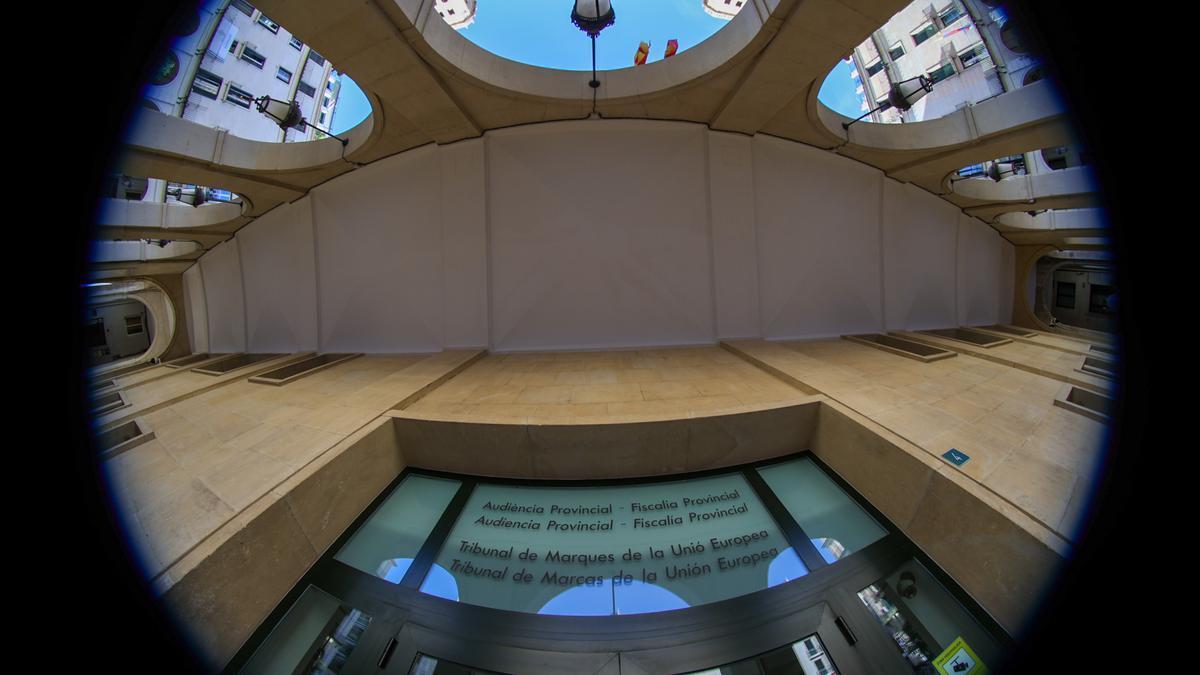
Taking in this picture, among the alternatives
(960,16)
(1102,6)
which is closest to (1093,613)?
(1102,6)

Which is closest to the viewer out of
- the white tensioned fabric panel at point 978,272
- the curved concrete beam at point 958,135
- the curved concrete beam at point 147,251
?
the curved concrete beam at point 958,135

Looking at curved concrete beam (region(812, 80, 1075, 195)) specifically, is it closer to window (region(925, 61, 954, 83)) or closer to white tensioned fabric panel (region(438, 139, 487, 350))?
white tensioned fabric panel (region(438, 139, 487, 350))

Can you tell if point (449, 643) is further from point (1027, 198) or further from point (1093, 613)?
point (1027, 198)

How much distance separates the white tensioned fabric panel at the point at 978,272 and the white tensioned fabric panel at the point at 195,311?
28.0 m

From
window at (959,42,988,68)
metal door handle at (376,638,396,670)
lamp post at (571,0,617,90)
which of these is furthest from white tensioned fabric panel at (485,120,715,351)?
window at (959,42,988,68)

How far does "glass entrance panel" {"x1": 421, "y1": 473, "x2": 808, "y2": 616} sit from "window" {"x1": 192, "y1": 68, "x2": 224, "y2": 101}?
25.4 metres

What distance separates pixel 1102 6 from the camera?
5.07 ft

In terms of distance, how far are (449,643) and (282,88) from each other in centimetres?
3018

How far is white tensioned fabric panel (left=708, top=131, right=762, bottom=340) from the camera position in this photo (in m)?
8.88

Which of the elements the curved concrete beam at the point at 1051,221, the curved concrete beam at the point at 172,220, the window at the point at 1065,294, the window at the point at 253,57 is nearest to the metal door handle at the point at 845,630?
the curved concrete beam at the point at 1051,221

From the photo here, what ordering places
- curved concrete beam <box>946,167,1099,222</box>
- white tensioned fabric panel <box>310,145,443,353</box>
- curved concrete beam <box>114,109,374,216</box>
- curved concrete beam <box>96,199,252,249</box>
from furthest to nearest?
curved concrete beam <box>96,199,252,249</box> → curved concrete beam <box>946,167,1099,222</box> → white tensioned fabric panel <box>310,145,443,353</box> → curved concrete beam <box>114,109,374,216</box>

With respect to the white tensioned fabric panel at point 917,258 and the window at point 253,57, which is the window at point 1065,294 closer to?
the white tensioned fabric panel at point 917,258

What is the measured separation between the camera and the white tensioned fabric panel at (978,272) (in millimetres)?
11508

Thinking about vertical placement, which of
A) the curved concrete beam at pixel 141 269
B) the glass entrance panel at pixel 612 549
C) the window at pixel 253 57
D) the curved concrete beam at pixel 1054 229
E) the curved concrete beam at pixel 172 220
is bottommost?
the glass entrance panel at pixel 612 549
